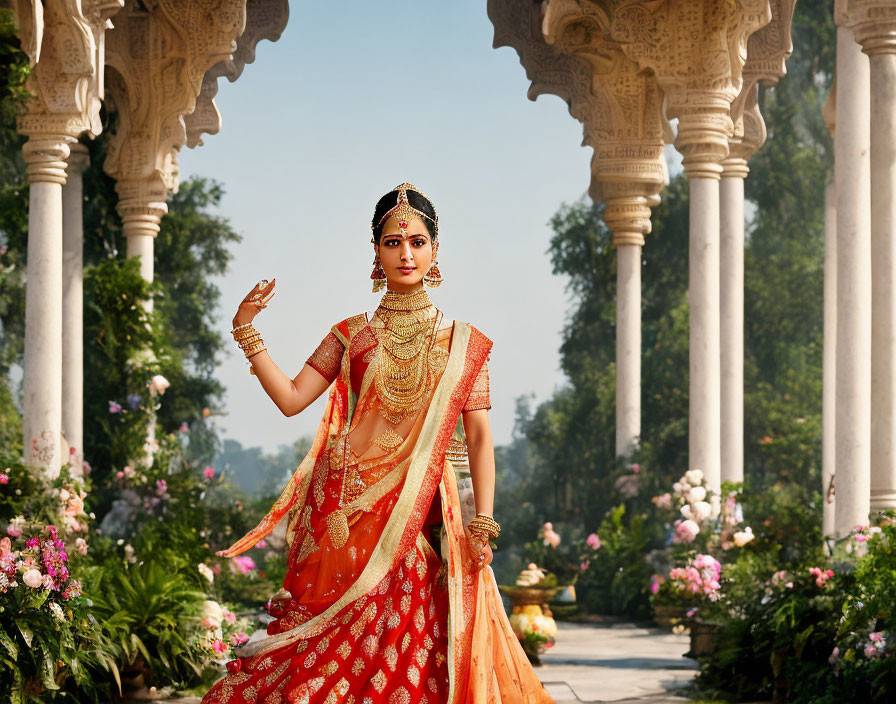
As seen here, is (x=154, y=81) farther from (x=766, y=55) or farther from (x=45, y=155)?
(x=766, y=55)

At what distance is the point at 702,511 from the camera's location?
10906mm

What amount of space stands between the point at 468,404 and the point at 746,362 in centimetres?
2285

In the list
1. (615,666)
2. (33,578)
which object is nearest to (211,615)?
(33,578)

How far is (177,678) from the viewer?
336 inches

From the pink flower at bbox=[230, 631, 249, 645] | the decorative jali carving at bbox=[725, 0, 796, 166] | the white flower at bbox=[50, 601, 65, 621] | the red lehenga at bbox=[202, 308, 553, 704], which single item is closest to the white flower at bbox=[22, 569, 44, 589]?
the white flower at bbox=[50, 601, 65, 621]

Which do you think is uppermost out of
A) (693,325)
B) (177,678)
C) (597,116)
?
(597,116)

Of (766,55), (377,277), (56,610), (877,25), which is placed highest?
(766,55)

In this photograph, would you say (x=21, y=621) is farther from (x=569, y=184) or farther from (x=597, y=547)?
(x=569, y=184)

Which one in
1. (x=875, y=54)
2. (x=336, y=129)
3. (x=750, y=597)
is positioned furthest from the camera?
(x=336, y=129)

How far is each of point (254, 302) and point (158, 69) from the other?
8686 millimetres

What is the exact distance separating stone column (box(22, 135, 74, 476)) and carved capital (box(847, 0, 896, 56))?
18.8ft

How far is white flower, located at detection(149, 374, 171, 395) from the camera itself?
1302cm

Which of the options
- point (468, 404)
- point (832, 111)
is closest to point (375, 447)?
point (468, 404)

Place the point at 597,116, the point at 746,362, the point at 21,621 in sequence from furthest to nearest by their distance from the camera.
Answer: the point at 746,362, the point at 597,116, the point at 21,621
